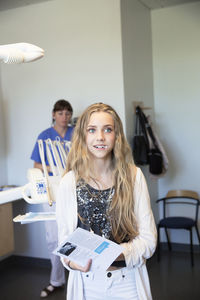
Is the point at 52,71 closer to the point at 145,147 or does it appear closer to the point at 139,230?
the point at 145,147

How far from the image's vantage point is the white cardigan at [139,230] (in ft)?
4.55

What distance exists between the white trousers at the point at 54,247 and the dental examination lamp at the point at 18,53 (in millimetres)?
1846

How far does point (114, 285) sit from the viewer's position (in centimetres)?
138

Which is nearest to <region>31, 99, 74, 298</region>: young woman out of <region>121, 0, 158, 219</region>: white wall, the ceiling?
<region>121, 0, 158, 219</region>: white wall

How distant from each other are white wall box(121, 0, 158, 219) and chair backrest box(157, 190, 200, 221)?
0.15 m

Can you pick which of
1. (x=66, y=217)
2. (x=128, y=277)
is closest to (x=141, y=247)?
(x=128, y=277)

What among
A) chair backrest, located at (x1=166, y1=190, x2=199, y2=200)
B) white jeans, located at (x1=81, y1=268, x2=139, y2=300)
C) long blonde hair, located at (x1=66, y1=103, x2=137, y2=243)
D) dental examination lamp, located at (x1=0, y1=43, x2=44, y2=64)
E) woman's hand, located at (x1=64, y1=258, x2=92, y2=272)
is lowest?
chair backrest, located at (x1=166, y1=190, x2=199, y2=200)

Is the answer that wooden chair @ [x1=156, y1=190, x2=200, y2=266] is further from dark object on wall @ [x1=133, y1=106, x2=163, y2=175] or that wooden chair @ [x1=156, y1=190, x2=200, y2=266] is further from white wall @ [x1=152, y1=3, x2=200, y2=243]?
dark object on wall @ [x1=133, y1=106, x2=163, y2=175]

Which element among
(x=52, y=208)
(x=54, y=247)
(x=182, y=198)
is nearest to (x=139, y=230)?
(x=52, y=208)

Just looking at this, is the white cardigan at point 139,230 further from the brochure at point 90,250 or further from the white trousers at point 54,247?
the white trousers at point 54,247

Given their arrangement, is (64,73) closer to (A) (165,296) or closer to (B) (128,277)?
(A) (165,296)

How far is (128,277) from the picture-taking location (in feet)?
4.58

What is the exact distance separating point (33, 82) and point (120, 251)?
298 centimetres

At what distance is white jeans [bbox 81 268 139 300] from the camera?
1376mm
